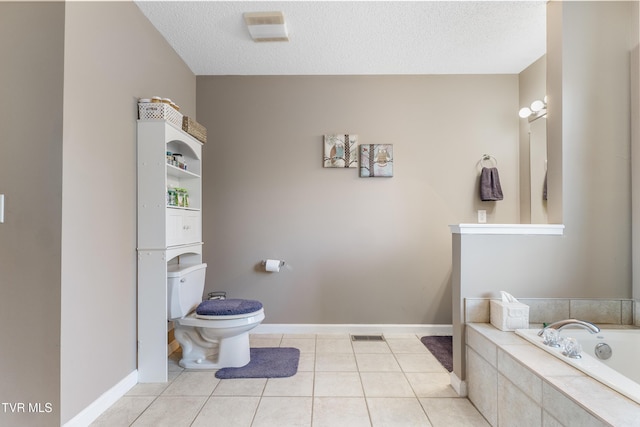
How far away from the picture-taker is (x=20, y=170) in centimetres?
140

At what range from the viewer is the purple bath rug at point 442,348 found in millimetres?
2215

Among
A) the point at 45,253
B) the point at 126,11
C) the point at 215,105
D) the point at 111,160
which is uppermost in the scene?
the point at 126,11

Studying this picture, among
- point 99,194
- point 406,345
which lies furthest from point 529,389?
point 99,194

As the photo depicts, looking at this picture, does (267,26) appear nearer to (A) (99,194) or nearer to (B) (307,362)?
(A) (99,194)

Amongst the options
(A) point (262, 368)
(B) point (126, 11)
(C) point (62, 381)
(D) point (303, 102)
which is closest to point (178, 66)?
(B) point (126, 11)

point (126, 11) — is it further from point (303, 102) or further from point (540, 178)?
point (540, 178)

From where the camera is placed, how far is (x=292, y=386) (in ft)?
6.17

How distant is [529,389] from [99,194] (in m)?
2.21

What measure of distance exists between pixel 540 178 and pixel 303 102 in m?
2.15

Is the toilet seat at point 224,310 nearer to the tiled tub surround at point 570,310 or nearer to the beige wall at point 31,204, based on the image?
the beige wall at point 31,204

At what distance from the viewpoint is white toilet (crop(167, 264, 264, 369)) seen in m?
2.05

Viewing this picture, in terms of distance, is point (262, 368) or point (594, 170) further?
point (262, 368)

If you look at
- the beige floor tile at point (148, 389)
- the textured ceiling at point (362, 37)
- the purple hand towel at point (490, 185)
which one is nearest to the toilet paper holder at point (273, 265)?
the beige floor tile at point (148, 389)

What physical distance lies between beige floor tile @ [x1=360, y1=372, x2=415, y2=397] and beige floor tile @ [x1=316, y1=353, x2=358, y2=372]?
139mm
